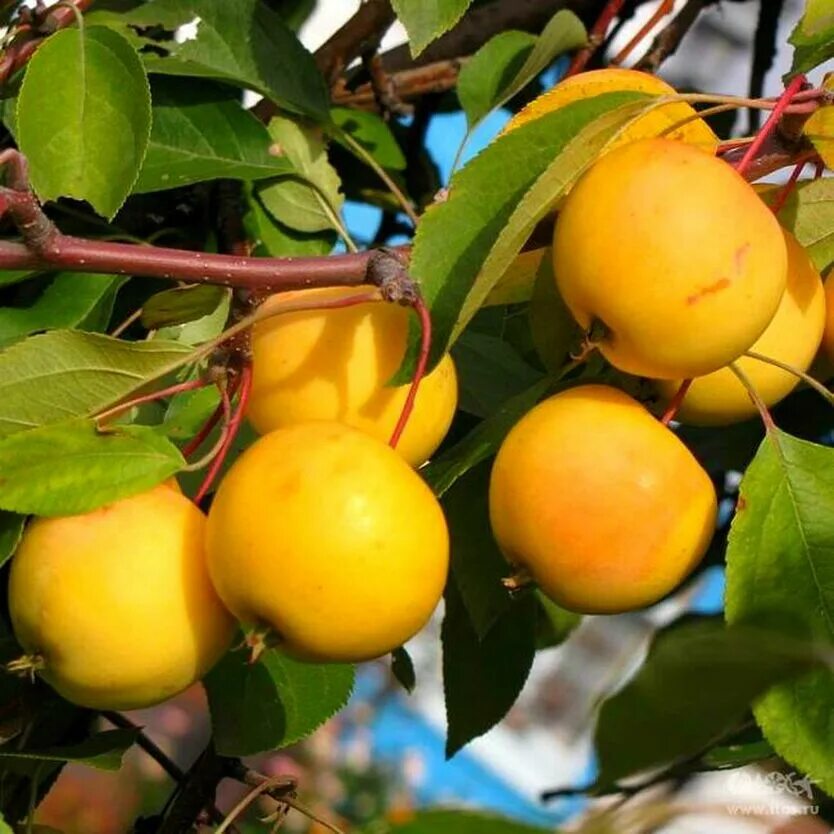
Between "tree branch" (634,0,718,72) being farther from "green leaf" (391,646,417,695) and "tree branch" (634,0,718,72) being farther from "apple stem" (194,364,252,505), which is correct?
"apple stem" (194,364,252,505)

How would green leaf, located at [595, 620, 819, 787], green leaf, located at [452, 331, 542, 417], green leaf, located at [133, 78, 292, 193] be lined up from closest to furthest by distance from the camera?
green leaf, located at [595, 620, 819, 787] < green leaf, located at [452, 331, 542, 417] < green leaf, located at [133, 78, 292, 193]

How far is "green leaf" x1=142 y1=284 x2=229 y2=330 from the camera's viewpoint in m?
0.61

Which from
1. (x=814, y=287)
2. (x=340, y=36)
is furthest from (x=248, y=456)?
(x=340, y=36)

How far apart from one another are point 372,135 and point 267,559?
613mm

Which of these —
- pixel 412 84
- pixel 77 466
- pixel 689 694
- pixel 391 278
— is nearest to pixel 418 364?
pixel 391 278

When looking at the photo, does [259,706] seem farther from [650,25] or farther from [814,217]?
[650,25]

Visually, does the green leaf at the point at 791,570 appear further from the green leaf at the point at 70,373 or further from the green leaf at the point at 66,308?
the green leaf at the point at 66,308

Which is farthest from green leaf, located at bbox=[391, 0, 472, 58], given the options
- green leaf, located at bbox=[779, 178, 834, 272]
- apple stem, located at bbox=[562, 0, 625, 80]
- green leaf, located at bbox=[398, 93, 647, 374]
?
apple stem, located at bbox=[562, 0, 625, 80]

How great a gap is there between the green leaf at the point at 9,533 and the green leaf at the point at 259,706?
0.20m

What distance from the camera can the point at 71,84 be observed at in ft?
2.15

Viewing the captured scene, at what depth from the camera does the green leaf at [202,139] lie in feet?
2.63

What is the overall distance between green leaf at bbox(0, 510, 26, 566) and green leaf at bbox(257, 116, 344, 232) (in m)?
0.39

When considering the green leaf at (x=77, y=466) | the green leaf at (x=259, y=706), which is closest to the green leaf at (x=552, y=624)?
the green leaf at (x=259, y=706)

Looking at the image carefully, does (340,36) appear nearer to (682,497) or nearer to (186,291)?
(186,291)
